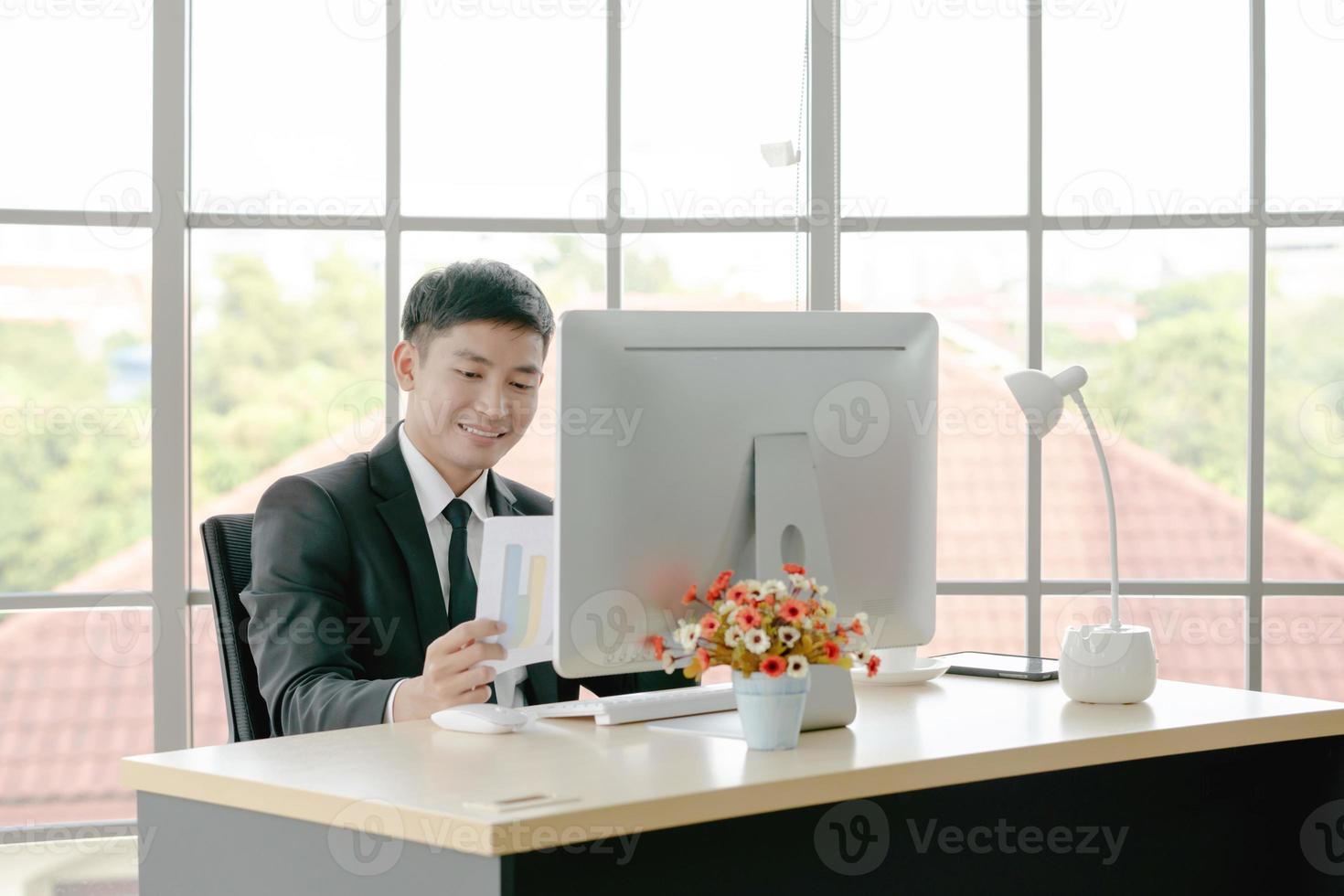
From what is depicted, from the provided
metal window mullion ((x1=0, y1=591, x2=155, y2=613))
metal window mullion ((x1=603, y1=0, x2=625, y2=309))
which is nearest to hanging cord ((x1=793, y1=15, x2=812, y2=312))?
metal window mullion ((x1=603, y1=0, x2=625, y2=309))

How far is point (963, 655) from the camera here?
8.67 feet

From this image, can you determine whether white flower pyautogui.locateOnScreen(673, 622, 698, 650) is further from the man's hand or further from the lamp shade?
the lamp shade

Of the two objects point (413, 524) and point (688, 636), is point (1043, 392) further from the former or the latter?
point (413, 524)

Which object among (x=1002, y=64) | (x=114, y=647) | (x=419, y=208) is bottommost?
(x=114, y=647)

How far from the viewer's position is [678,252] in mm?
4055

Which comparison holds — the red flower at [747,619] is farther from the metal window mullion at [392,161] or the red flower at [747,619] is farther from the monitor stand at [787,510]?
the metal window mullion at [392,161]

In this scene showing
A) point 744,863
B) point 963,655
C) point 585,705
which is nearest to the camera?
point 744,863

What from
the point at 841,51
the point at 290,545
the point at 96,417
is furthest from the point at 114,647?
the point at 841,51

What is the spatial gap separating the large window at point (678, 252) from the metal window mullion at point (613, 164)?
0.01 metres

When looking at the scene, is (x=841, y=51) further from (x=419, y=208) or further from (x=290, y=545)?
(x=290, y=545)

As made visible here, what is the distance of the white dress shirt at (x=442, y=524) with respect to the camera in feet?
7.66

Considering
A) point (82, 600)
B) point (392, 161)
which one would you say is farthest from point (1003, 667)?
point (82, 600)

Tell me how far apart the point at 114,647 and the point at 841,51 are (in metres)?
2.73

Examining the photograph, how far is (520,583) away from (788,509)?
1.26 feet
